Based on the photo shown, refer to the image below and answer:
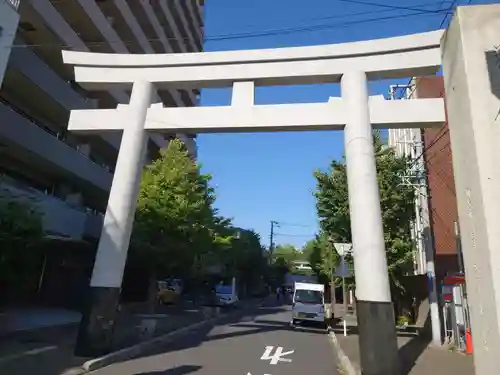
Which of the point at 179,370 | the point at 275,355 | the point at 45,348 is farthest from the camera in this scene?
the point at 275,355

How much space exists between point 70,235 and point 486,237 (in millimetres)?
17109

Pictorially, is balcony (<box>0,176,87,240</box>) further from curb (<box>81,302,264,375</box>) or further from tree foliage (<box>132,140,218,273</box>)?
curb (<box>81,302,264,375</box>)

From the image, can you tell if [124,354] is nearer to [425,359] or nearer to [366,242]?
[366,242]

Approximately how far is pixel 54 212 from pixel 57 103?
5.17m

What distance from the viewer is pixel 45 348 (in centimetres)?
991

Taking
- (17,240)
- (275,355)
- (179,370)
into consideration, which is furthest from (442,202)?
(17,240)

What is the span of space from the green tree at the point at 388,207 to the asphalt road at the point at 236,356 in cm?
422

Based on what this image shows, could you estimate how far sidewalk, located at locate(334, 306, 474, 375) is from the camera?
8.70 meters

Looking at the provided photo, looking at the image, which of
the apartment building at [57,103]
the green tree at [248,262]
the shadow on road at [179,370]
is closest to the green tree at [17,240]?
the apartment building at [57,103]

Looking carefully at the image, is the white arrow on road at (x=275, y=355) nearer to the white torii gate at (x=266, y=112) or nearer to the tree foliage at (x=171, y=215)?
the white torii gate at (x=266, y=112)

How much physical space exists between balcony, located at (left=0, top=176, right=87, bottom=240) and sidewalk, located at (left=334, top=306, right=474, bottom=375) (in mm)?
10791

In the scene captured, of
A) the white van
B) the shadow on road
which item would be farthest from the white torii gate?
the white van

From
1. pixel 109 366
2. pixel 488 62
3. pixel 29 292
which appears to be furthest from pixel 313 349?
pixel 29 292

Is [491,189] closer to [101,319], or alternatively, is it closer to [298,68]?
[298,68]
